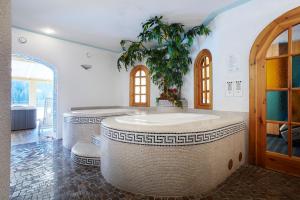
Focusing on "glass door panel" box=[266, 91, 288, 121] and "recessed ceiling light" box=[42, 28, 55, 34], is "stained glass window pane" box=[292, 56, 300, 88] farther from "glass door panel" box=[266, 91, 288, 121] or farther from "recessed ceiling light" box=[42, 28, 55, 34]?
"recessed ceiling light" box=[42, 28, 55, 34]

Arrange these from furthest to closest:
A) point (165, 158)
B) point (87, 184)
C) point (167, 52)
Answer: point (167, 52) → point (87, 184) → point (165, 158)

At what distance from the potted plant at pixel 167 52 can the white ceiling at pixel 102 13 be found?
16 centimetres

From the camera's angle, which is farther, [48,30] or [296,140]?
[48,30]

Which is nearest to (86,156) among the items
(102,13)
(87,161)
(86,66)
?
(87,161)

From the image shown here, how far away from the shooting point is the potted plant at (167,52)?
3.14m

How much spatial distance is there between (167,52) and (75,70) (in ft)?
7.30

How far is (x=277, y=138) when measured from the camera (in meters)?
2.29

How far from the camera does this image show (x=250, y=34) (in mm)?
2504

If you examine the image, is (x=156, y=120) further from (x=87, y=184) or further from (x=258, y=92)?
(x=258, y=92)

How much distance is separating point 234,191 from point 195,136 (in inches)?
28.0

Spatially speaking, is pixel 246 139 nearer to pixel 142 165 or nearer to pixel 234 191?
pixel 234 191

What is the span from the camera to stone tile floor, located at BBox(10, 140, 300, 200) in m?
1.69

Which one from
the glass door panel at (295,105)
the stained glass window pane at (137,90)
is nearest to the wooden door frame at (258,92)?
the glass door panel at (295,105)

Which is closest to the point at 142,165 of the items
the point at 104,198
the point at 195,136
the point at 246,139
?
the point at 104,198
